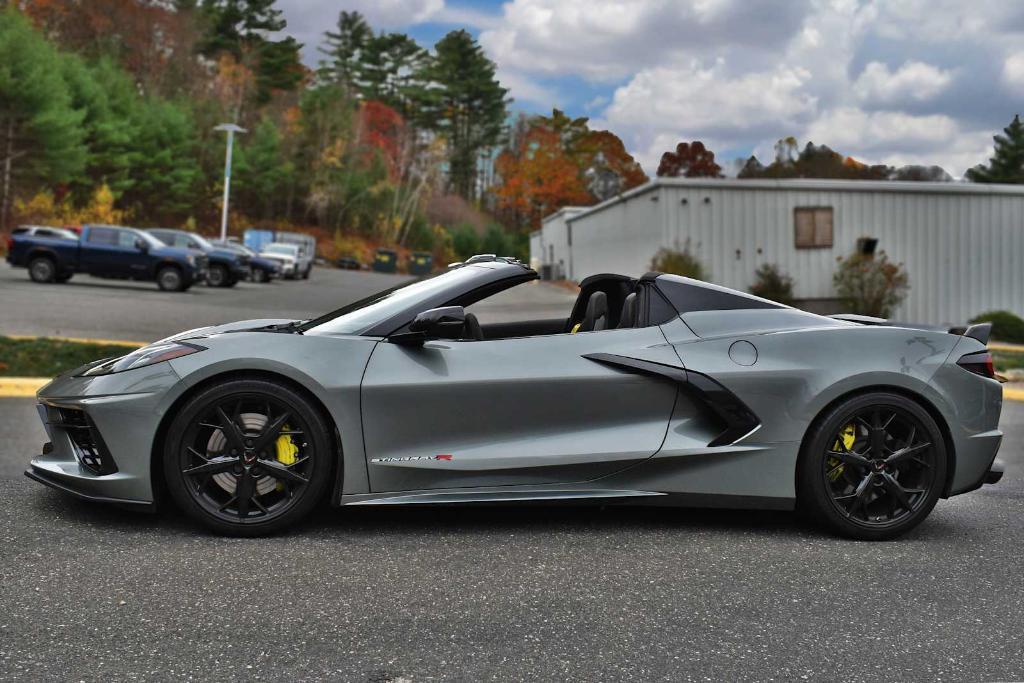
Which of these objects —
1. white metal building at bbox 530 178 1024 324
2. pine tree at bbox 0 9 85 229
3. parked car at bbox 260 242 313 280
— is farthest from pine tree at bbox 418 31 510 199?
white metal building at bbox 530 178 1024 324

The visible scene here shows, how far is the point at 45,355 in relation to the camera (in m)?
10.5

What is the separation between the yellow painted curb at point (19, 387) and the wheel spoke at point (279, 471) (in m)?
5.85

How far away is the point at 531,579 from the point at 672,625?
2.14 feet

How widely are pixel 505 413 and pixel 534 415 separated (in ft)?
0.41

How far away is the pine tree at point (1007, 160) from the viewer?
81062mm

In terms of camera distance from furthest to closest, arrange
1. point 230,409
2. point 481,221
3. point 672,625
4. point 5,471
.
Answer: point 481,221 → point 5,471 → point 230,409 → point 672,625

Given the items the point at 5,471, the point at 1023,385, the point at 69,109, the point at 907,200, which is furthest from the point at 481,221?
the point at 5,471

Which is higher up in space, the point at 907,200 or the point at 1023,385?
the point at 907,200

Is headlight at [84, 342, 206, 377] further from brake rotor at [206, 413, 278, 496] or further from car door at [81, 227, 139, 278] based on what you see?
car door at [81, 227, 139, 278]

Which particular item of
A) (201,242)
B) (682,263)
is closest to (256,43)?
(201,242)

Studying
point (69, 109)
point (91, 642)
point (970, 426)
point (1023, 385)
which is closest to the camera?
point (91, 642)

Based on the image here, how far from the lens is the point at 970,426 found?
14.2ft

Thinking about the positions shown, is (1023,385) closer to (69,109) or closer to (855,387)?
(855,387)

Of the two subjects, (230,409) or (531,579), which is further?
(230,409)
